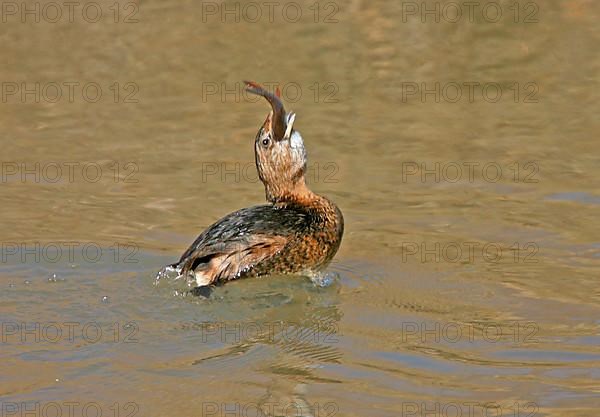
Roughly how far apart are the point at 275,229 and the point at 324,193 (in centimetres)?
226

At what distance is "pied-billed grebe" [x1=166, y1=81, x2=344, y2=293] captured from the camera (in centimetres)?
832

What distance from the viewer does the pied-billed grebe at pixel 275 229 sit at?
8.32 metres

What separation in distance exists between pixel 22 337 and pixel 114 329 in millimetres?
543

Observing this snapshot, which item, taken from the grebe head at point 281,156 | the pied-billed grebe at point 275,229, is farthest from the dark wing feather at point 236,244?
the grebe head at point 281,156

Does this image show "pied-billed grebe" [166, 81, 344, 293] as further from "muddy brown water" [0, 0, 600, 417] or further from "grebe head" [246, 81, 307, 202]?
"muddy brown water" [0, 0, 600, 417]

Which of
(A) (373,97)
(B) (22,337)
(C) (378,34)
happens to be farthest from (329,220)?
(C) (378,34)

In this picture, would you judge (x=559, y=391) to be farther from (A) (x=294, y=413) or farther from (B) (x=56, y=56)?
(B) (x=56, y=56)

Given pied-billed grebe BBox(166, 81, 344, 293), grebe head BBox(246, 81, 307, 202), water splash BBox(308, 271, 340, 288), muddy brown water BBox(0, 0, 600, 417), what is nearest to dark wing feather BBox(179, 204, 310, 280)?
pied-billed grebe BBox(166, 81, 344, 293)

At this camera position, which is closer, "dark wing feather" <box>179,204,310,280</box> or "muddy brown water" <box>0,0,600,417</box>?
"muddy brown water" <box>0,0,600,417</box>

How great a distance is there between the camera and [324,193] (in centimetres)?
1067

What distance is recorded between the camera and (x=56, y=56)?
47.0ft

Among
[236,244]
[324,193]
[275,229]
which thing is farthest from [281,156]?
[324,193]

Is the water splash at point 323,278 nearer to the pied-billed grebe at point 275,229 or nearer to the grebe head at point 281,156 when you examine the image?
the pied-billed grebe at point 275,229

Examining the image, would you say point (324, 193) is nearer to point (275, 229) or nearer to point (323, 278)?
point (323, 278)
